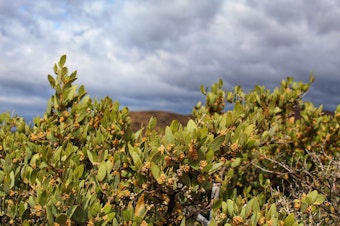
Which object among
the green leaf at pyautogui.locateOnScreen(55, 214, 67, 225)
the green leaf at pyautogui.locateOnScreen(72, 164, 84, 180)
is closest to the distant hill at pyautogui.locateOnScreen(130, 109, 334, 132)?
the green leaf at pyautogui.locateOnScreen(72, 164, 84, 180)

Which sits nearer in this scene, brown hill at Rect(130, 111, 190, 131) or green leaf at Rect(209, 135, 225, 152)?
green leaf at Rect(209, 135, 225, 152)

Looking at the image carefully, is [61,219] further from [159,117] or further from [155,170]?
[159,117]

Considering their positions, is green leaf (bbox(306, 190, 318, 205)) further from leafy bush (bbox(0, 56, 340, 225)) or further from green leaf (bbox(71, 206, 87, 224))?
green leaf (bbox(71, 206, 87, 224))

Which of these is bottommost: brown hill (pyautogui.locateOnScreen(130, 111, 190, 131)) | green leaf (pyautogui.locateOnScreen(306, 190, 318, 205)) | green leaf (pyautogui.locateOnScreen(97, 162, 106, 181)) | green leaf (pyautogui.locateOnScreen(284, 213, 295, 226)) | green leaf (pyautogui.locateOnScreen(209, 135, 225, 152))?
green leaf (pyautogui.locateOnScreen(284, 213, 295, 226))

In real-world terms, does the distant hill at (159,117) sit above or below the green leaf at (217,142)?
above

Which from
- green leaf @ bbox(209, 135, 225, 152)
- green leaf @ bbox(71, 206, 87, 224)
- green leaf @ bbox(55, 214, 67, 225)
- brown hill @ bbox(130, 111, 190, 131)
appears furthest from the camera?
brown hill @ bbox(130, 111, 190, 131)

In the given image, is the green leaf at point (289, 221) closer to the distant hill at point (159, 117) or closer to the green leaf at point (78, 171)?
the green leaf at point (78, 171)

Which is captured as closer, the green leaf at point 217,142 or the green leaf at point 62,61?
the green leaf at point 217,142

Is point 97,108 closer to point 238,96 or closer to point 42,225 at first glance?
point 42,225

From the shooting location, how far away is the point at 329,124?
7.26 m

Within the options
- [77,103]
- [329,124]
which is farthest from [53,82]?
[329,124]

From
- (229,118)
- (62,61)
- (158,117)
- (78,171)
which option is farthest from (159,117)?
(78,171)

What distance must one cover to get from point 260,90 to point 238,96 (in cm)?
42

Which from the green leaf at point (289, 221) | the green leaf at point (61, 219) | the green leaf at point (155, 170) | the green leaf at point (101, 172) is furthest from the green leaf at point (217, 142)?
the green leaf at point (61, 219)
